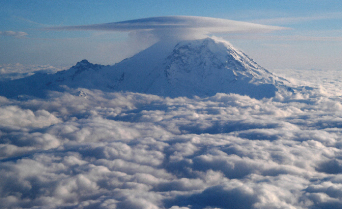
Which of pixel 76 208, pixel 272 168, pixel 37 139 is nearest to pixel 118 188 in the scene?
pixel 76 208

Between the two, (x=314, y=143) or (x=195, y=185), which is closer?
(x=195, y=185)

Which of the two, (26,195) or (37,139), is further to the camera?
(37,139)

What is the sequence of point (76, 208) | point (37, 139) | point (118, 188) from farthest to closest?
point (37, 139) < point (118, 188) < point (76, 208)

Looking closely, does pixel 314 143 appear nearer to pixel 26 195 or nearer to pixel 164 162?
pixel 164 162

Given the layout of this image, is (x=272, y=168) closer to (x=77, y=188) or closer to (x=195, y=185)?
(x=195, y=185)

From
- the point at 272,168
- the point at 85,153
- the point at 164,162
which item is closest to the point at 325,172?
the point at 272,168

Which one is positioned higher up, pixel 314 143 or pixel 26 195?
pixel 314 143

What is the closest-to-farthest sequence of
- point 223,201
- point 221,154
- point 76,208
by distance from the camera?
point 223,201 < point 76,208 < point 221,154

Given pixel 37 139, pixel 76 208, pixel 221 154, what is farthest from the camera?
pixel 37 139

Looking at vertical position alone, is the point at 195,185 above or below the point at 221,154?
below
